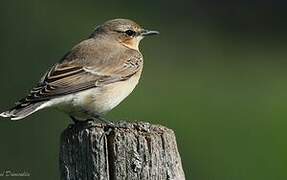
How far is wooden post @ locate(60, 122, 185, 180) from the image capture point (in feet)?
27.1

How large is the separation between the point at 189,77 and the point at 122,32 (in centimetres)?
1085

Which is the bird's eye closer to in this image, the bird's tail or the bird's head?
the bird's head

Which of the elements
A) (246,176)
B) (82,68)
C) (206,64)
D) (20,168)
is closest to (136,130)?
(82,68)

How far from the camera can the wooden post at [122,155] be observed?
27.1 feet

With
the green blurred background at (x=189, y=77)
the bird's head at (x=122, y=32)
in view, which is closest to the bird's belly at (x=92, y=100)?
the bird's head at (x=122, y=32)

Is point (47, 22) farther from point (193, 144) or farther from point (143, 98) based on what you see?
point (193, 144)

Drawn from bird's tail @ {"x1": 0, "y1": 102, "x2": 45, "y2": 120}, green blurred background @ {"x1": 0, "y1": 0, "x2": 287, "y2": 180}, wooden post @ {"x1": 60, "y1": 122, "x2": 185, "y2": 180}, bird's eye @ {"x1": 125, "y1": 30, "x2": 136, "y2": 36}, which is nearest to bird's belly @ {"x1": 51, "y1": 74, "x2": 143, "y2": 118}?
bird's tail @ {"x1": 0, "y1": 102, "x2": 45, "y2": 120}

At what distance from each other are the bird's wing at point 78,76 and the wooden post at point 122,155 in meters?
1.50

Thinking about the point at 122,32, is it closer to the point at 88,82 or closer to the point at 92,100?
the point at 88,82

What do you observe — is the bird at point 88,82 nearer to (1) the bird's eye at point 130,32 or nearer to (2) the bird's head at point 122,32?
(2) the bird's head at point 122,32

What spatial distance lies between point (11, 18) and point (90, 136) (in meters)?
12.2

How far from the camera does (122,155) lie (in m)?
8.29

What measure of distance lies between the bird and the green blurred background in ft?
10.1

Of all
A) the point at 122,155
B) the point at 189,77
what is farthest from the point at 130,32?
the point at 189,77
